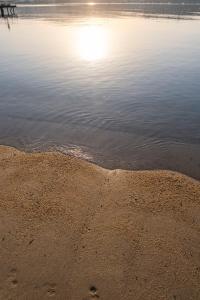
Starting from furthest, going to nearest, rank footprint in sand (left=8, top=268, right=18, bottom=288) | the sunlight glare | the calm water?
the sunlight glare → the calm water → footprint in sand (left=8, top=268, right=18, bottom=288)

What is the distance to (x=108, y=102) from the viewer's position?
729 inches

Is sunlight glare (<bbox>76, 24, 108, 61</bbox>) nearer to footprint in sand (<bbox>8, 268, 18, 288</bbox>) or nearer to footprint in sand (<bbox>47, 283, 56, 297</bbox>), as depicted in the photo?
footprint in sand (<bbox>8, 268, 18, 288</bbox>)

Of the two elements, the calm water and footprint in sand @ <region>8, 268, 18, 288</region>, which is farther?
the calm water

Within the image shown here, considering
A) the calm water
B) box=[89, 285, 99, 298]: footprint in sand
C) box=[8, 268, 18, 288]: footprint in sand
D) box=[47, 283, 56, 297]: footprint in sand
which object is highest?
box=[8, 268, 18, 288]: footprint in sand

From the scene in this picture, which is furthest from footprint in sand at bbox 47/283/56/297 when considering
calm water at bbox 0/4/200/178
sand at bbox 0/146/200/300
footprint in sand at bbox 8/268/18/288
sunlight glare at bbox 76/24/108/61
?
sunlight glare at bbox 76/24/108/61

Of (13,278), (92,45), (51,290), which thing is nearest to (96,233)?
(51,290)

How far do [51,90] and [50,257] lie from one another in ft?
49.3

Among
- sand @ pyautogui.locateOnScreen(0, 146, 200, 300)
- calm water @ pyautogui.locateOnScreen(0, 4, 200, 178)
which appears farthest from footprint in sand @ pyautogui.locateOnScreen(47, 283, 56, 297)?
calm water @ pyautogui.locateOnScreen(0, 4, 200, 178)

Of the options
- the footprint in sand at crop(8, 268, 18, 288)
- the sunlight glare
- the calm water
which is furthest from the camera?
the sunlight glare

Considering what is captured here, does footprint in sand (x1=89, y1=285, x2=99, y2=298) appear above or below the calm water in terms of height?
above

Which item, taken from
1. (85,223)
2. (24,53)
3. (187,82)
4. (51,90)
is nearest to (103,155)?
(85,223)

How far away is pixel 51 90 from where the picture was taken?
21000 mm

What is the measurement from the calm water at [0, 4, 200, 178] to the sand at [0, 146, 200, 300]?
A: 6.59 feet

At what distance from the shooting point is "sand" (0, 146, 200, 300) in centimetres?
687
